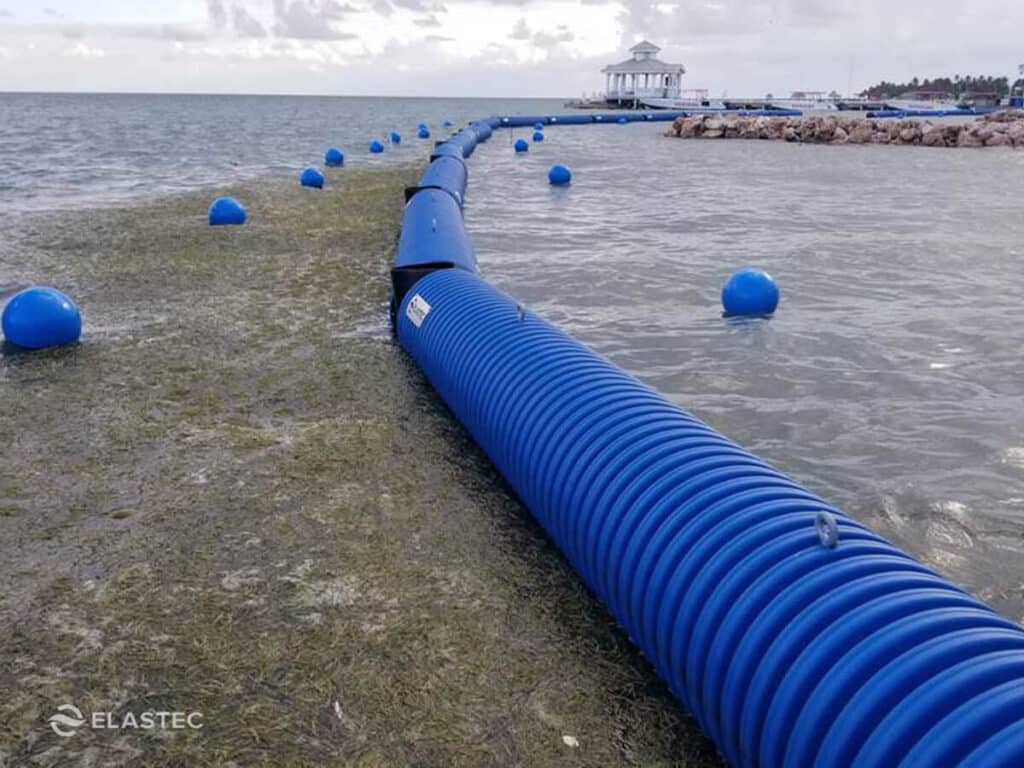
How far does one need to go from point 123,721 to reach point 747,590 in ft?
8.10

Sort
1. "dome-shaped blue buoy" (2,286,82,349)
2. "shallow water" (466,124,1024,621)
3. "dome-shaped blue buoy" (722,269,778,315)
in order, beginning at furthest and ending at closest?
"dome-shaped blue buoy" (722,269,778,315) < "dome-shaped blue buoy" (2,286,82,349) < "shallow water" (466,124,1024,621)

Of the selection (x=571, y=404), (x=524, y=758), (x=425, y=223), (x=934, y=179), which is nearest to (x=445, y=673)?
(x=524, y=758)

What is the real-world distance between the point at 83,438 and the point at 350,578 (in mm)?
2728

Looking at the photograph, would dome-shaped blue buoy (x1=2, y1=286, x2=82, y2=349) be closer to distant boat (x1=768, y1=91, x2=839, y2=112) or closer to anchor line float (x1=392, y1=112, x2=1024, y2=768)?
anchor line float (x1=392, y1=112, x2=1024, y2=768)

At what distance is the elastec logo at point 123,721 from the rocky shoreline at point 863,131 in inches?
1569

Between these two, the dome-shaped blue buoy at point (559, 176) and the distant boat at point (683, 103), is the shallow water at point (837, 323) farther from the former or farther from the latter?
the distant boat at point (683, 103)

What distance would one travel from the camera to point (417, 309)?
714cm

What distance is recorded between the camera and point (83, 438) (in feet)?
18.7

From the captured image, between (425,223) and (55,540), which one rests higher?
(425,223)

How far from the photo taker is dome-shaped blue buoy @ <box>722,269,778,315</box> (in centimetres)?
890

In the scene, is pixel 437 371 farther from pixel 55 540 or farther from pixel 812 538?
pixel 812 538

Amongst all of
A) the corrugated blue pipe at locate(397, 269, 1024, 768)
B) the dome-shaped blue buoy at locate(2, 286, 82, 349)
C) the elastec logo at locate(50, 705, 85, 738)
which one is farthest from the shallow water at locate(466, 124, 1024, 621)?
the dome-shaped blue buoy at locate(2, 286, 82, 349)

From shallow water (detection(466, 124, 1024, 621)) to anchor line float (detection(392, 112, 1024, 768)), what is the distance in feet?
6.19

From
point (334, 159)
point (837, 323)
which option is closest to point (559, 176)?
point (334, 159)
